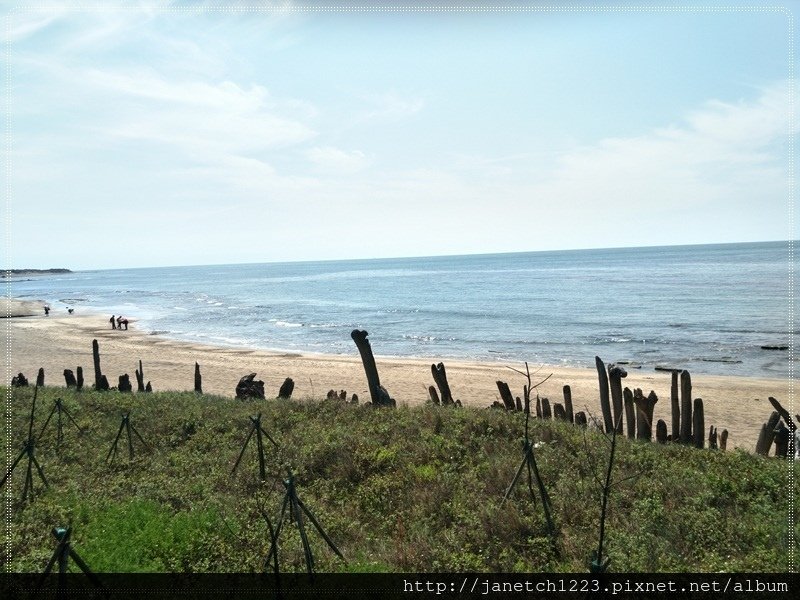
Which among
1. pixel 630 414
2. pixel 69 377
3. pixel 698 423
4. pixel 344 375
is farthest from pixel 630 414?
pixel 69 377

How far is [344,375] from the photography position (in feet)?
97.7

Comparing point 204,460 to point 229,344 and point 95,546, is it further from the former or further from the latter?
point 229,344

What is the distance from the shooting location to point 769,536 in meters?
7.02

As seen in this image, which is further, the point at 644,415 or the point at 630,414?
the point at 630,414

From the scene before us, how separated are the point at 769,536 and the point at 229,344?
40439 mm

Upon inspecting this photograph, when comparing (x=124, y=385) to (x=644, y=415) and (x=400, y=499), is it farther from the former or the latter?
(x=644, y=415)

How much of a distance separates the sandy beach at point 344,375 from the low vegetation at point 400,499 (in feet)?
17.9

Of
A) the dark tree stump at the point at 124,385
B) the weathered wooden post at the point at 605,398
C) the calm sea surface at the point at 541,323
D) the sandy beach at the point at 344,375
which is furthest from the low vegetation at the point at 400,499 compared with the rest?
the calm sea surface at the point at 541,323

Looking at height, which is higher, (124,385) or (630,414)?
(630,414)

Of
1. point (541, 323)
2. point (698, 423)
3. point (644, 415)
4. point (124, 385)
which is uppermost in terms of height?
point (644, 415)

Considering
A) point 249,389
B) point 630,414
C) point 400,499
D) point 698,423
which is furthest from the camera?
point 249,389

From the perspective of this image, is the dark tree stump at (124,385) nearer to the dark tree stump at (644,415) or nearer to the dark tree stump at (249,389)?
the dark tree stump at (249,389)

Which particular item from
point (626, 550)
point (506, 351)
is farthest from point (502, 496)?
point (506, 351)

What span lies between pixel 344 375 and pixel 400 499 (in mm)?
20983
